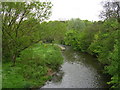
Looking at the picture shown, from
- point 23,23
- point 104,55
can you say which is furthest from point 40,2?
point 104,55

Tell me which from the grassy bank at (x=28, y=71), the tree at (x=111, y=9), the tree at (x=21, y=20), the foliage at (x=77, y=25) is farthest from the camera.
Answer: the foliage at (x=77, y=25)

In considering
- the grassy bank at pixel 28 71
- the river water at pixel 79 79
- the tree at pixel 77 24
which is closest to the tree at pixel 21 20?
the grassy bank at pixel 28 71

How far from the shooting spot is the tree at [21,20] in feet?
59.1

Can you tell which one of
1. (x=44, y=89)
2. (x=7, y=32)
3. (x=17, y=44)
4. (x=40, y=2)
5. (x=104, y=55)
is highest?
(x=40, y=2)

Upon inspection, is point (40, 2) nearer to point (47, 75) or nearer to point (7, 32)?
point (7, 32)

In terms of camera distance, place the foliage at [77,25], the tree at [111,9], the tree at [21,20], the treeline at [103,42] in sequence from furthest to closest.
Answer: the foliage at [77,25] → the tree at [111,9] → the tree at [21,20] → the treeline at [103,42]

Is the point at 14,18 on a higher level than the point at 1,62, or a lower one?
higher

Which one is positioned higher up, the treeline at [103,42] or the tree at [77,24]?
the tree at [77,24]

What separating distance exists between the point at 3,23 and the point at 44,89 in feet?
32.4

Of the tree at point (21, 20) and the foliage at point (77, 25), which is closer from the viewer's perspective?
the tree at point (21, 20)

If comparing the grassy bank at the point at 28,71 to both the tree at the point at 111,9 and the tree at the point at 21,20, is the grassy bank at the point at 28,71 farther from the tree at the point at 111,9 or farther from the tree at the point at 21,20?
the tree at the point at 111,9

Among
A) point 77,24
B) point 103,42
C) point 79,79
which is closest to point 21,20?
point 79,79

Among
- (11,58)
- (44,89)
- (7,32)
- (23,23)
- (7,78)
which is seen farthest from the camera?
(11,58)

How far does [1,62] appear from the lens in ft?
68.1
